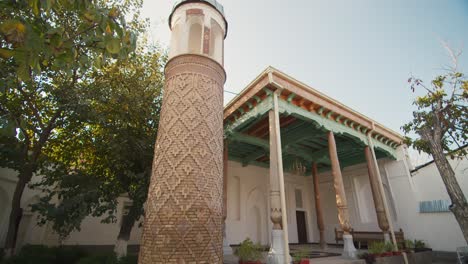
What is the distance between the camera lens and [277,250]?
6.35 metres

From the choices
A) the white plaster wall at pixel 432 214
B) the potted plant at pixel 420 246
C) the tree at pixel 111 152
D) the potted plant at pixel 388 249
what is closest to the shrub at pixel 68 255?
the tree at pixel 111 152

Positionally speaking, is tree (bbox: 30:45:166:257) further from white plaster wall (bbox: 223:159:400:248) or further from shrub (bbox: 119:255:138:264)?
white plaster wall (bbox: 223:159:400:248)

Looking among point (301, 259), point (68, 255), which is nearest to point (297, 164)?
point (301, 259)

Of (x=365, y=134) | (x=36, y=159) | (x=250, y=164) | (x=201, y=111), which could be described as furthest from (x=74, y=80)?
(x=365, y=134)

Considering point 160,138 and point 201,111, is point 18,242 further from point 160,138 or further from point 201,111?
point 201,111

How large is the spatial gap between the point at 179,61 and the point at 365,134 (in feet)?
29.8

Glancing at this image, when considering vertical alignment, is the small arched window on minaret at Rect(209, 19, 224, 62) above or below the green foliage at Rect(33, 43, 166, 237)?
above

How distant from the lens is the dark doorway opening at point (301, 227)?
1550cm

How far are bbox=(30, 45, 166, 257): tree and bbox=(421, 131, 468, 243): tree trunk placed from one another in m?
9.44

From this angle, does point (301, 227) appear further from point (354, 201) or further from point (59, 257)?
point (59, 257)

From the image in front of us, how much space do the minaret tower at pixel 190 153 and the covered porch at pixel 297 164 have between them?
2130 mm

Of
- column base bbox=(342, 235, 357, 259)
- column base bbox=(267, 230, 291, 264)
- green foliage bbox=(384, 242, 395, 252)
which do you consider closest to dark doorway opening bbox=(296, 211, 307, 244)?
green foliage bbox=(384, 242, 395, 252)

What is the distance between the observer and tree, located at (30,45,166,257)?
7688mm

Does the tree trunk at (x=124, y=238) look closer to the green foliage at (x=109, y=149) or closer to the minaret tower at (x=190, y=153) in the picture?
the green foliage at (x=109, y=149)
